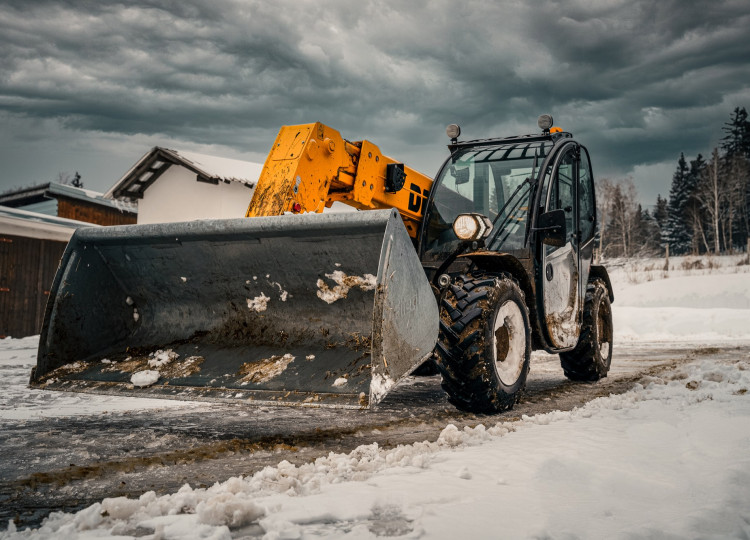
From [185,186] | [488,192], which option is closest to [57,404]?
[488,192]

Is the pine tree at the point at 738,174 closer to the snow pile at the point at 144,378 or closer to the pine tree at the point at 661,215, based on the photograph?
the pine tree at the point at 661,215

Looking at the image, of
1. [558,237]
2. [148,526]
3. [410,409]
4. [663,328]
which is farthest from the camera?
[663,328]

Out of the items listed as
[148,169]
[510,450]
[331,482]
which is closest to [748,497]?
[510,450]

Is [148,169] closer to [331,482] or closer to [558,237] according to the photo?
[558,237]

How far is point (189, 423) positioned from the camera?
13.6 feet

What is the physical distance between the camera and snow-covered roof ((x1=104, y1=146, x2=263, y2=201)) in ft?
56.7

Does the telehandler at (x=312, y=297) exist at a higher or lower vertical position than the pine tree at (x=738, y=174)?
lower

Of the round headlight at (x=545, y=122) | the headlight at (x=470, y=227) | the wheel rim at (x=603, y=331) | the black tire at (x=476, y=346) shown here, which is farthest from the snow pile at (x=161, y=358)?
the wheel rim at (x=603, y=331)

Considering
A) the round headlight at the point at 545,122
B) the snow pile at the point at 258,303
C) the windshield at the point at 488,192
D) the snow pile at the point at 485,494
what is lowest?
the snow pile at the point at 485,494

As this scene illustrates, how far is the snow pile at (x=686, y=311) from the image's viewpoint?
1451cm

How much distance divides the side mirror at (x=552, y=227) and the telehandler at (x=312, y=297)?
1cm

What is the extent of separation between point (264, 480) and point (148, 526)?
22.5 inches

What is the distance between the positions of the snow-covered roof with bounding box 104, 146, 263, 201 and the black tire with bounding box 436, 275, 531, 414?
1391 cm

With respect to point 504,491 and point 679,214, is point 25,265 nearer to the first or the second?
point 504,491
